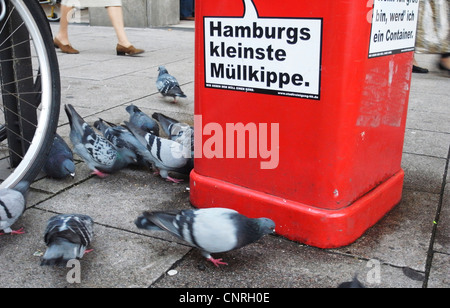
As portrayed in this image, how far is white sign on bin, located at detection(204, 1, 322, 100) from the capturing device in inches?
99.3

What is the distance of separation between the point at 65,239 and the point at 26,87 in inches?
62.7

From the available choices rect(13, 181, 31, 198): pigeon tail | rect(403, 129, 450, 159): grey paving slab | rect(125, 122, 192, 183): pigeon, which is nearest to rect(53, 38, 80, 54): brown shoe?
rect(125, 122, 192, 183): pigeon

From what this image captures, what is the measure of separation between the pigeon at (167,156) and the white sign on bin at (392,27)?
1.56m

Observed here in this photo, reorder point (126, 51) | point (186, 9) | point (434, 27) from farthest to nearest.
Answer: point (186, 9) < point (126, 51) < point (434, 27)

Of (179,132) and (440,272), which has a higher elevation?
(179,132)

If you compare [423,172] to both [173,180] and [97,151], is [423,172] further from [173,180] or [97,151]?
[97,151]

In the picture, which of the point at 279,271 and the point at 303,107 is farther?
the point at 303,107

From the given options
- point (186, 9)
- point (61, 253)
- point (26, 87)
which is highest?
point (186, 9)

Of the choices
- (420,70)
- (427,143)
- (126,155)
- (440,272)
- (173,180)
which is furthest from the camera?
(420,70)

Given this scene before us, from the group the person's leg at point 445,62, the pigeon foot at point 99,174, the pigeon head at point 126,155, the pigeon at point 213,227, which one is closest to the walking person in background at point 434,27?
the person's leg at point 445,62

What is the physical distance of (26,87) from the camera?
11.5ft

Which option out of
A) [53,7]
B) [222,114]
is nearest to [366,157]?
[222,114]

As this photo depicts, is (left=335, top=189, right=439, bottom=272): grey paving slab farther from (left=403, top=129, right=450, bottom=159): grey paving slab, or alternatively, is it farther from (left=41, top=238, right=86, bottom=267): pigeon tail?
(left=41, top=238, right=86, bottom=267): pigeon tail

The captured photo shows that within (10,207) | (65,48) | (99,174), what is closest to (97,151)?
(99,174)
